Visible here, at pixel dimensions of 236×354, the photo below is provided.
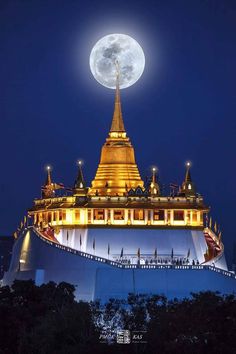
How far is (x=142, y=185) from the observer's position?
17075 centimetres

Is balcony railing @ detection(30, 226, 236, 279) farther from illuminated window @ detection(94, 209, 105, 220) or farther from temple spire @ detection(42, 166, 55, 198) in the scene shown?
temple spire @ detection(42, 166, 55, 198)

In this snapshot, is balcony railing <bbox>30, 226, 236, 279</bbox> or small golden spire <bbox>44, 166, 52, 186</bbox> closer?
balcony railing <bbox>30, 226, 236, 279</bbox>

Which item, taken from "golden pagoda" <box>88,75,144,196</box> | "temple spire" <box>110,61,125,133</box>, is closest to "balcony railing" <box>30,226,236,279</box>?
"golden pagoda" <box>88,75,144,196</box>

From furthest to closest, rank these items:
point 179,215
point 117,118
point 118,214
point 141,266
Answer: point 117,118 < point 179,215 < point 118,214 < point 141,266

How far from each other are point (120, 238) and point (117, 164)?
902 centimetres

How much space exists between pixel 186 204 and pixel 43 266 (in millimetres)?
12294

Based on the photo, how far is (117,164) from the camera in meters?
172

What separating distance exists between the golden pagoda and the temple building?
0.24 ft

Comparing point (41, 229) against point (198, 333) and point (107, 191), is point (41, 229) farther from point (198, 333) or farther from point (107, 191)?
point (198, 333)

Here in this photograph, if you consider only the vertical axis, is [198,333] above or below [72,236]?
below

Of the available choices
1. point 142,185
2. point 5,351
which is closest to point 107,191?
point 142,185

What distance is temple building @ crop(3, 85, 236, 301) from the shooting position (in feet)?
520

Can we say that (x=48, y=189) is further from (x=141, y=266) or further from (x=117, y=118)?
(x=141, y=266)

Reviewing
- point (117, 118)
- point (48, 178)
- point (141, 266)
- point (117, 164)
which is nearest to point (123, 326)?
point (141, 266)
